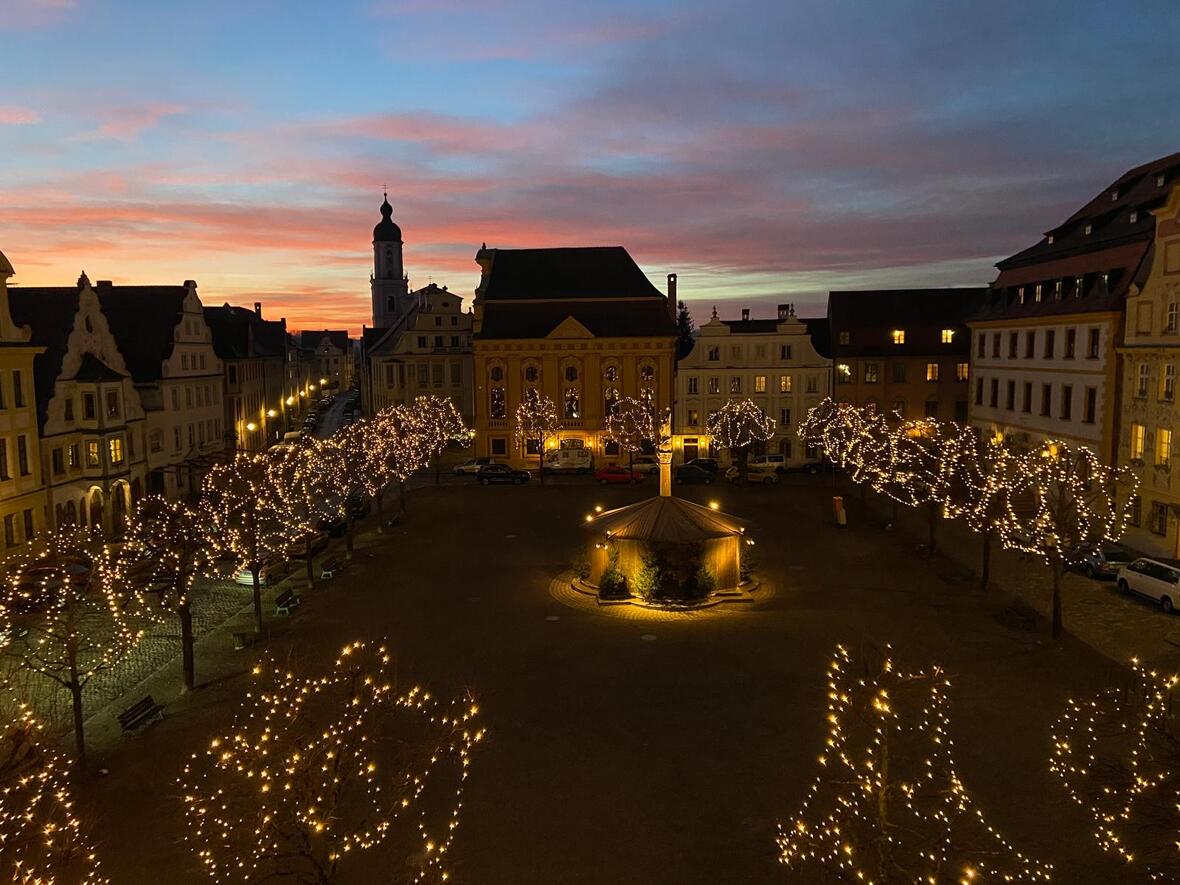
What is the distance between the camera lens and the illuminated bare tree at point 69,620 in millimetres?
21078

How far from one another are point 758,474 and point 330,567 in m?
36.0

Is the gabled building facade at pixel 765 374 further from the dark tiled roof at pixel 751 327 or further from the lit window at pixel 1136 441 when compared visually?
the lit window at pixel 1136 441

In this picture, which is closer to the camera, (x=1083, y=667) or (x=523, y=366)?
(x=1083, y=667)

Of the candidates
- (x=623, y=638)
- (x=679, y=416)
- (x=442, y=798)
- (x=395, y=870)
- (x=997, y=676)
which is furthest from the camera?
(x=679, y=416)

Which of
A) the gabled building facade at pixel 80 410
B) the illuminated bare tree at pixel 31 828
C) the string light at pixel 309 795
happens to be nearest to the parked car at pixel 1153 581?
the string light at pixel 309 795

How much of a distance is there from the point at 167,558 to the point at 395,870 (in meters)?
14.7

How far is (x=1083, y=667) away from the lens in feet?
83.6

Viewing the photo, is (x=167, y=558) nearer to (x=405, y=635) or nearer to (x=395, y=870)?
(x=405, y=635)

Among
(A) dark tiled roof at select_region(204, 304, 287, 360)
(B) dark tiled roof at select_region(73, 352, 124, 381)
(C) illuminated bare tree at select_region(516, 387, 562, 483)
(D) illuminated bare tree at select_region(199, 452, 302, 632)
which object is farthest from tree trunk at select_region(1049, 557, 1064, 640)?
(A) dark tiled roof at select_region(204, 304, 287, 360)

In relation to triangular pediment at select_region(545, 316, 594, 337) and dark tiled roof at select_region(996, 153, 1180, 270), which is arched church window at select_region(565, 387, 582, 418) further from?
dark tiled roof at select_region(996, 153, 1180, 270)

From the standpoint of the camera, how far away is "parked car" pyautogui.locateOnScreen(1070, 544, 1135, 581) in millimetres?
34938

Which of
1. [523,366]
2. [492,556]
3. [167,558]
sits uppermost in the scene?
[523,366]

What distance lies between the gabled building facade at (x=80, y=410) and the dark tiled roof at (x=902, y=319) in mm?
54649

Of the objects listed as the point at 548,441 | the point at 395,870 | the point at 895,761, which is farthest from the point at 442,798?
the point at 548,441
